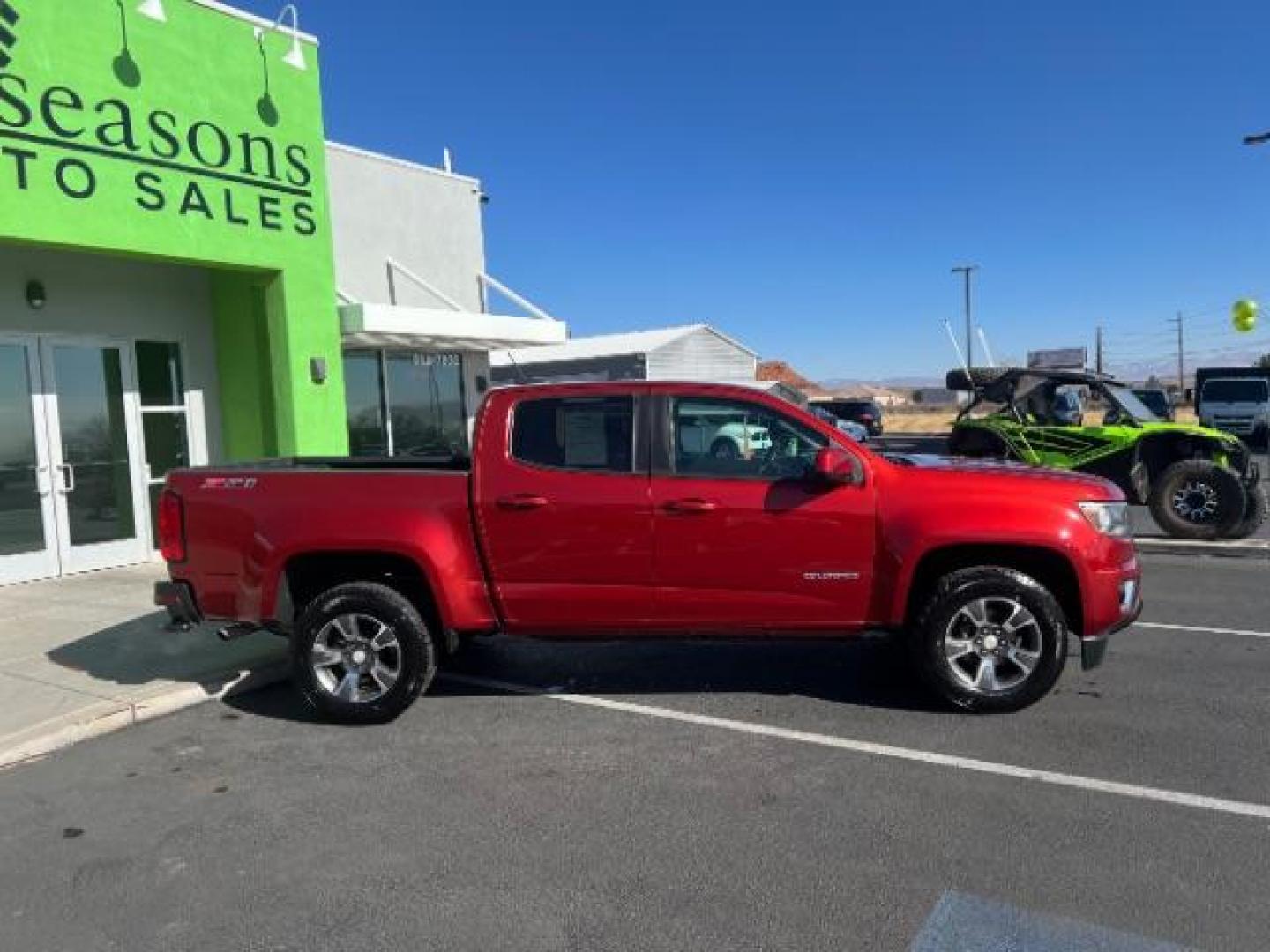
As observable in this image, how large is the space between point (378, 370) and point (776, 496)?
9.74 m

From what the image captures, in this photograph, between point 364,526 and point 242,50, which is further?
point 242,50

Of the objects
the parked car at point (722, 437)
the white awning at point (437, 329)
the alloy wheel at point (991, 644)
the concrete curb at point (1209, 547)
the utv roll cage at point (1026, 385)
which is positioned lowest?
the concrete curb at point (1209, 547)

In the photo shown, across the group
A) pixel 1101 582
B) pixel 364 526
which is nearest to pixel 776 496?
pixel 1101 582

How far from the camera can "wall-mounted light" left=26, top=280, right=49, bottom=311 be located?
954cm

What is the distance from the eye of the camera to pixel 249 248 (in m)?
10.2

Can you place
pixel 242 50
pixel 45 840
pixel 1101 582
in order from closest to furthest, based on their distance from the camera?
pixel 45 840
pixel 1101 582
pixel 242 50

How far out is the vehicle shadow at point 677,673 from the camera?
5859mm

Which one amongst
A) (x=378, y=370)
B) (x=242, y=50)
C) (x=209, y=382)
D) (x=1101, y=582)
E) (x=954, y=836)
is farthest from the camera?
(x=378, y=370)

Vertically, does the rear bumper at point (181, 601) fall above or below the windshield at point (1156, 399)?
below

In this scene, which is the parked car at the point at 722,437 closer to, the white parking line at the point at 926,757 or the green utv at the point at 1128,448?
the white parking line at the point at 926,757

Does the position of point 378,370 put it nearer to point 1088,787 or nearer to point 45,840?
point 45,840

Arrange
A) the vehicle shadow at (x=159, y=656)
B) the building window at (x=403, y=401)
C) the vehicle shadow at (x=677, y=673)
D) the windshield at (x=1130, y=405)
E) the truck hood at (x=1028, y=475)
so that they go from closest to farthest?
the truck hood at (x=1028, y=475)
the vehicle shadow at (x=677, y=673)
the vehicle shadow at (x=159, y=656)
the windshield at (x=1130, y=405)
the building window at (x=403, y=401)

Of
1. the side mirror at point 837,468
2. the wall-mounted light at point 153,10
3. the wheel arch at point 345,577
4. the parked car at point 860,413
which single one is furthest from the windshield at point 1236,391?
the wheel arch at point 345,577

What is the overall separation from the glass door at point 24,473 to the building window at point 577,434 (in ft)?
21.2
